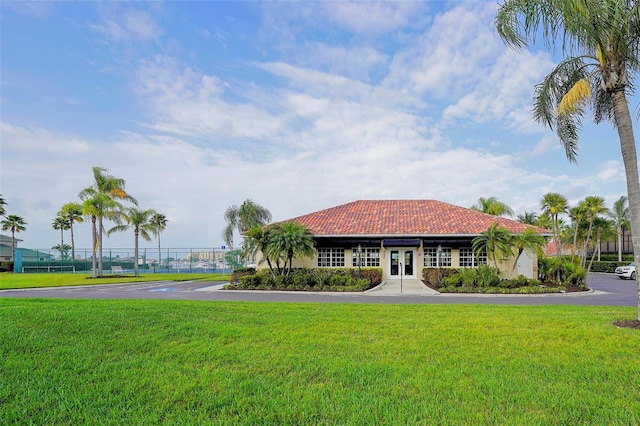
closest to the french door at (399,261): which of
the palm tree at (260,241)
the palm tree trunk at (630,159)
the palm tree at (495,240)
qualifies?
the palm tree at (495,240)

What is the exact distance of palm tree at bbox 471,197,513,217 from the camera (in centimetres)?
3784

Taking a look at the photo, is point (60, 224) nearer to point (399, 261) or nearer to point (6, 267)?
point (6, 267)

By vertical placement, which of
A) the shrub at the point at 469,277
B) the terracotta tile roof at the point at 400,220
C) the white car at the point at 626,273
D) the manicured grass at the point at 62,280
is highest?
the terracotta tile roof at the point at 400,220

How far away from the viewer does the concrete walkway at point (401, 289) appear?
18312 mm

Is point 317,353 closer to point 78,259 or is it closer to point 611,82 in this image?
point 611,82

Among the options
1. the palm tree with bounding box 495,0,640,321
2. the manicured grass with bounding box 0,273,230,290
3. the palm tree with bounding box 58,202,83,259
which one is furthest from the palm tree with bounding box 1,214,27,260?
the palm tree with bounding box 495,0,640,321

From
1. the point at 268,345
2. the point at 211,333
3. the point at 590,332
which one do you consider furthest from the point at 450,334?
the point at 211,333

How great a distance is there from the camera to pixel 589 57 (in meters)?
9.31

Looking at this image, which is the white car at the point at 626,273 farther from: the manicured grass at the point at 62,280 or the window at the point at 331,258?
the manicured grass at the point at 62,280

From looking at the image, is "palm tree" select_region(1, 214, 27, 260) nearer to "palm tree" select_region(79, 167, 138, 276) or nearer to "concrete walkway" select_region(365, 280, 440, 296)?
"palm tree" select_region(79, 167, 138, 276)

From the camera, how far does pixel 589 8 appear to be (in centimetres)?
727

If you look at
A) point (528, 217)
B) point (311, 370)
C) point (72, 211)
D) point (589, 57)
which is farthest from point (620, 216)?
point (72, 211)

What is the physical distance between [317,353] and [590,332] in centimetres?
564

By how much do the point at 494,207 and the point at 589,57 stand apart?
3057cm
